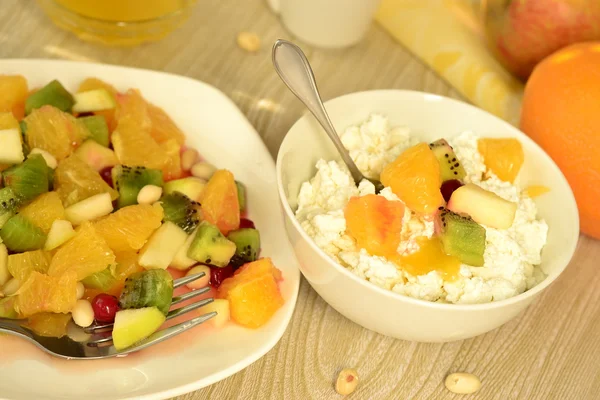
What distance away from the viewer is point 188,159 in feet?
6.25

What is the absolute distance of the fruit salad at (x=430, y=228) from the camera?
4.88 feet

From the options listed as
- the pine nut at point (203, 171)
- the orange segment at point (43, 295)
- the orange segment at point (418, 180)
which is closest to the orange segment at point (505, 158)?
the orange segment at point (418, 180)

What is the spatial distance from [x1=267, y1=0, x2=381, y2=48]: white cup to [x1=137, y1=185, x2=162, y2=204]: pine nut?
3.02ft

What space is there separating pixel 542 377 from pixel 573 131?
64 centimetres

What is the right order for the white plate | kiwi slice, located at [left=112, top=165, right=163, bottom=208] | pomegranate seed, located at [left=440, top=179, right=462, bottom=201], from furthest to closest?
kiwi slice, located at [left=112, top=165, right=163, bottom=208], pomegranate seed, located at [left=440, top=179, right=462, bottom=201], the white plate

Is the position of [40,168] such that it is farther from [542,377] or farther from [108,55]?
[542,377]

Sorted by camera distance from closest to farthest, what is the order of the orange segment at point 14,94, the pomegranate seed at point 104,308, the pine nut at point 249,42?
1. the pomegranate seed at point 104,308
2. the orange segment at point 14,94
3. the pine nut at point 249,42

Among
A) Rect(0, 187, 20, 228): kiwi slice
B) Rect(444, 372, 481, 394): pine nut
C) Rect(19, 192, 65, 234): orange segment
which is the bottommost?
Rect(444, 372, 481, 394): pine nut

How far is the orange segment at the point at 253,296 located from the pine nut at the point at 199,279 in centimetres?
6

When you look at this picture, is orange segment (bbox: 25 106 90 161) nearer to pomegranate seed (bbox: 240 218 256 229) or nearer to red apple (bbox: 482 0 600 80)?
pomegranate seed (bbox: 240 218 256 229)

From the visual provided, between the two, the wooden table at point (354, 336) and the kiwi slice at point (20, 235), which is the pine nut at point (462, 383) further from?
the kiwi slice at point (20, 235)

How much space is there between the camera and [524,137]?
5.84 feet

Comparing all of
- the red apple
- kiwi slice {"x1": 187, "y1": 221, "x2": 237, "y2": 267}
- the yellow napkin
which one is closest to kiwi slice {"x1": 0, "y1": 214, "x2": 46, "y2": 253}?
kiwi slice {"x1": 187, "y1": 221, "x2": 237, "y2": 267}

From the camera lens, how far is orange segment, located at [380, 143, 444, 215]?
1.55 meters
